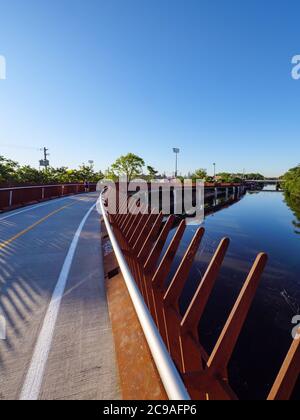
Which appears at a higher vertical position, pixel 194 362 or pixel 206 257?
pixel 194 362

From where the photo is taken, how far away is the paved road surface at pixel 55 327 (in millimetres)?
2320

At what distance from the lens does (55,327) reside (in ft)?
10.5

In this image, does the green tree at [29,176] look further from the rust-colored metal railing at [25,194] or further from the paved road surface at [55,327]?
the paved road surface at [55,327]

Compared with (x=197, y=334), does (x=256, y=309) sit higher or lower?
lower

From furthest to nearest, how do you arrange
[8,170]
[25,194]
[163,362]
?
1. [8,170]
2. [25,194]
3. [163,362]

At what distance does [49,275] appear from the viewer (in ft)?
16.2

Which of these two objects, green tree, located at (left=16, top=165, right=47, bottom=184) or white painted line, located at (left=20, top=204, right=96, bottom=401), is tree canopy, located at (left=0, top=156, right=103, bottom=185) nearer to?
green tree, located at (left=16, top=165, right=47, bottom=184)

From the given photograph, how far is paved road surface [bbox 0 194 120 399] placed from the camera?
7.61 feet

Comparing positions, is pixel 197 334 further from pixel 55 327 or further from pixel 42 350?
pixel 55 327

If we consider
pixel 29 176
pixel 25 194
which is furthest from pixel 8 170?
pixel 25 194

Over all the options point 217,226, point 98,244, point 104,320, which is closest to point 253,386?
point 104,320

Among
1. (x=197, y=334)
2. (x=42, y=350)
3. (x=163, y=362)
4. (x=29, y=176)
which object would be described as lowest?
(x=42, y=350)

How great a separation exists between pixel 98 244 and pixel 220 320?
14.0 ft
